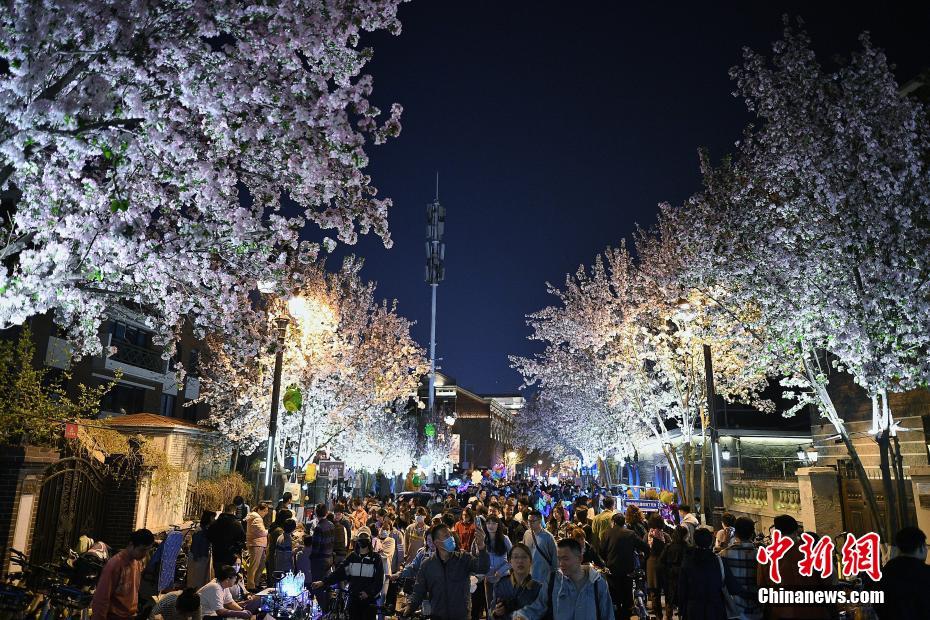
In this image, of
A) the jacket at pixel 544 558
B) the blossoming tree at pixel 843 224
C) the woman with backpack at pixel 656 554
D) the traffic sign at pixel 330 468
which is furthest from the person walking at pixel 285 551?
the blossoming tree at pixel 843 224

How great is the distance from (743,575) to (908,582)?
1.91 meters

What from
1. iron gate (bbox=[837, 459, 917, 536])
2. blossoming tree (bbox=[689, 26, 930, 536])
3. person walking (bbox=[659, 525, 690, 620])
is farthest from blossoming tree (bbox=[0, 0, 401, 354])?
iron gate (bbox=[837, 459, 917, 536])

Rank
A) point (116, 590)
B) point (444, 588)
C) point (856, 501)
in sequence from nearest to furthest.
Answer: point (444, 588) → point (116, 590) → point (856, 501)

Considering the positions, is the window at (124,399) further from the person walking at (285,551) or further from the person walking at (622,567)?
the person walking at (622,567)

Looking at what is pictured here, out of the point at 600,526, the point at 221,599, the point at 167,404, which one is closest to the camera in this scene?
the point at 221,599

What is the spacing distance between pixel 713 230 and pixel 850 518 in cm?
804

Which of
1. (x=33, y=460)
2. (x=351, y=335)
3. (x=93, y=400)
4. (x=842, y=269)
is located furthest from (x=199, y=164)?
(x=351, y=335)

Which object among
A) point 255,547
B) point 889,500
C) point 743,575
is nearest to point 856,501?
A: point 889,500

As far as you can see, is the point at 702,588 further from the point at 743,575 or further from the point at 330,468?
the point at 330,468

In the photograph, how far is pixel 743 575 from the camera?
23.7 feet

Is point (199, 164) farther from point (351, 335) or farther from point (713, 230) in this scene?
point (351, 335)

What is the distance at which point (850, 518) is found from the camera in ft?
50.3

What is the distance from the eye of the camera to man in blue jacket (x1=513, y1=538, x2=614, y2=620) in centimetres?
529

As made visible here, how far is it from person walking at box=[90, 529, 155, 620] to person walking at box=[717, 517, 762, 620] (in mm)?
6767
